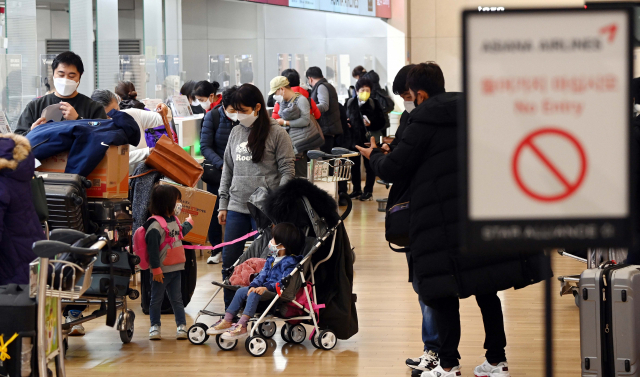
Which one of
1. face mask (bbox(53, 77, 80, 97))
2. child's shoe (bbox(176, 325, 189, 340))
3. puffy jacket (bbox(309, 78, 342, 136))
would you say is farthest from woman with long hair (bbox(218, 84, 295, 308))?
puffy jacket (bbox(309, 78, 342, 136))

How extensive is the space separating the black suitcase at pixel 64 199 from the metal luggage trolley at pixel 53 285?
35.6 inches

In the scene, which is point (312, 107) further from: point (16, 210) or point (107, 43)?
point (16, 210)

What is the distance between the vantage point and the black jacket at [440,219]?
11.4 feet

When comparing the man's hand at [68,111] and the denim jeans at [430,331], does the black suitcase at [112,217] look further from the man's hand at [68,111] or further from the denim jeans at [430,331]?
the denim jeans at [430,331]

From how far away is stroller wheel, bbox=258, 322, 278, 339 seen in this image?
4.85 m

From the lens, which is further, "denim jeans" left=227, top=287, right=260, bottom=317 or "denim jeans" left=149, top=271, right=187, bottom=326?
"denim jeans" left=149, top=271, right=187, bottom=326

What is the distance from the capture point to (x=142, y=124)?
608cm

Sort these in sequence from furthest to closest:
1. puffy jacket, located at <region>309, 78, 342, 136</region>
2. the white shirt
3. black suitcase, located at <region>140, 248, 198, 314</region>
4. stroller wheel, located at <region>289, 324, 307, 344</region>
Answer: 1. puffy jacket, located at <region>309, 78, 342, 136</region>
2. the white shirt
3. black suitcase, located at <region>140, 248, 198, 314</region>
4. stroller wheel, located at <region>289, 324, 307, 344</region>

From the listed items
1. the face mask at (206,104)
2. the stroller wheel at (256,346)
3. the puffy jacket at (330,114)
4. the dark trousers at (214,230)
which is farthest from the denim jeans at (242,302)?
the puffy jacket at (330,114)

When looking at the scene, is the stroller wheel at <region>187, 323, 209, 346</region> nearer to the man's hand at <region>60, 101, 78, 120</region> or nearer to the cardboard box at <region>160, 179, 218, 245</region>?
the cardboard box at <region>160, 179, 218, 245</region>

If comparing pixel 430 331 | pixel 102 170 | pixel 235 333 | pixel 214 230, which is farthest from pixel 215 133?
pixel 430 331

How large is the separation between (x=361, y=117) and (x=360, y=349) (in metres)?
7.17

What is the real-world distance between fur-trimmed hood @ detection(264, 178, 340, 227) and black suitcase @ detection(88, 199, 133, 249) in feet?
2.83

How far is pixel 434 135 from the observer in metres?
3.53
